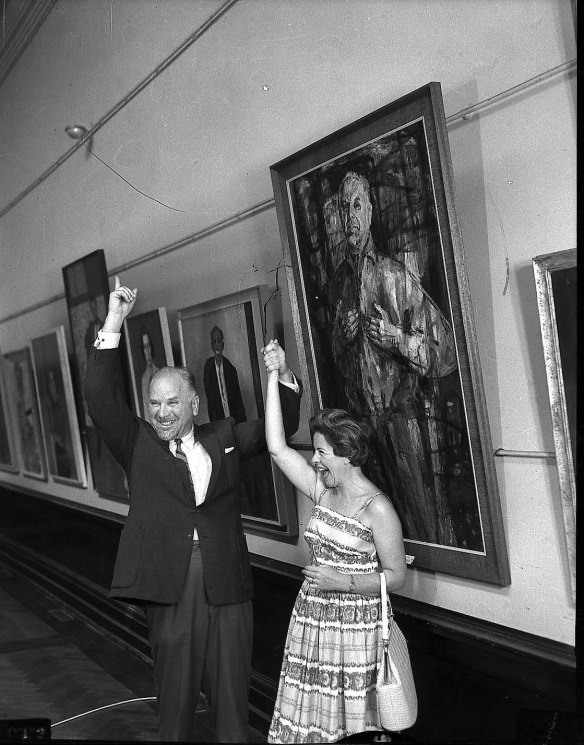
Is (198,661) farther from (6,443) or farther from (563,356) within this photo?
(6,443)

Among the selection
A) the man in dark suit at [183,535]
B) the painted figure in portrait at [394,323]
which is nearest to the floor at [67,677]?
the man in dark suit at [183,535]

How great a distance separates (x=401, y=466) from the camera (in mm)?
2646

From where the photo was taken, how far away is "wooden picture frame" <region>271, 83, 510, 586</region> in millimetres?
2389

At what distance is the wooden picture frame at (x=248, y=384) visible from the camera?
281 centimetres

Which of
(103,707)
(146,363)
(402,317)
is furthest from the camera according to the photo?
(146,363)

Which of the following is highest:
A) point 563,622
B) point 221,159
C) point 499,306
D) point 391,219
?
point 221,159

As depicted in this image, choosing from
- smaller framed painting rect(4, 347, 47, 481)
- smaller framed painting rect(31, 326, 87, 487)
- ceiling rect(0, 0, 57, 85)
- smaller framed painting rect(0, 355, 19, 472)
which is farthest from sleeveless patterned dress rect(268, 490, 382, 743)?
ceiling rect(0, 0, 57, 85)

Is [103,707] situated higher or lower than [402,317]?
lower

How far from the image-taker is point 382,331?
8.66ft

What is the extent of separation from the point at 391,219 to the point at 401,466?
0.82 m

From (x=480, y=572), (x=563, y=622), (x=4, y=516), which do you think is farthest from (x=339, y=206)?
(x=4, y=516)

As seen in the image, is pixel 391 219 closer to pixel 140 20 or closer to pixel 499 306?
pixel 499 306

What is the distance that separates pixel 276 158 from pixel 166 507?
1.36 meters

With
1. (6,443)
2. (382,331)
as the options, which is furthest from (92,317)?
(382,331)
